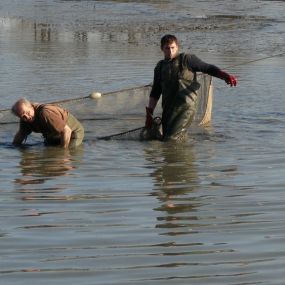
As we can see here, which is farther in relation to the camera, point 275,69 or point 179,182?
point 275,69

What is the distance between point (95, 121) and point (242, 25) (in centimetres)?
1631

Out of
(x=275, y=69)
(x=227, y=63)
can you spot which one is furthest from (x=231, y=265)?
(x=227, y=63)

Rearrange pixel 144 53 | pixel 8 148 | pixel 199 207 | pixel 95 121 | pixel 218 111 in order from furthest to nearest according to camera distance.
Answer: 1. pixel 144 53
2. pixel 218 111
3. pixel 95 121
4. pixel 8 148
5. pixel 199 207

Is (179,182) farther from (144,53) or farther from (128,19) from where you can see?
(128,19)

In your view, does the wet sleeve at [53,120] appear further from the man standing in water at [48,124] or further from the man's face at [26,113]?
the man's face at [26,113]

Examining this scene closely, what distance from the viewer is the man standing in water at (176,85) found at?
34.9 ft

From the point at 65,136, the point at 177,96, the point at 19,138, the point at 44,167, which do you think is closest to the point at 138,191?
the point at 44,167

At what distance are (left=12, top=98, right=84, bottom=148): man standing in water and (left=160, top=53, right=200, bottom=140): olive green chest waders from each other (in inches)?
42.5

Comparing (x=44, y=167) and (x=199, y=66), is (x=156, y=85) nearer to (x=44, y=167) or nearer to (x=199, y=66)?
(x=199, y=66)

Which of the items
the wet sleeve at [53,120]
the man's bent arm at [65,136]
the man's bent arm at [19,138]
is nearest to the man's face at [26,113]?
the wet sleeve at [53,120]

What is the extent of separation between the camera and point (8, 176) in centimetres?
922

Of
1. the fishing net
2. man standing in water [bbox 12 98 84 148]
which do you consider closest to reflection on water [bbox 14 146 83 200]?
man standing in water [bbox 12 98 84 148]

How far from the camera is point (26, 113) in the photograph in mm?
9969

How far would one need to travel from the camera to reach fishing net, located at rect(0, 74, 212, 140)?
12.4 m
